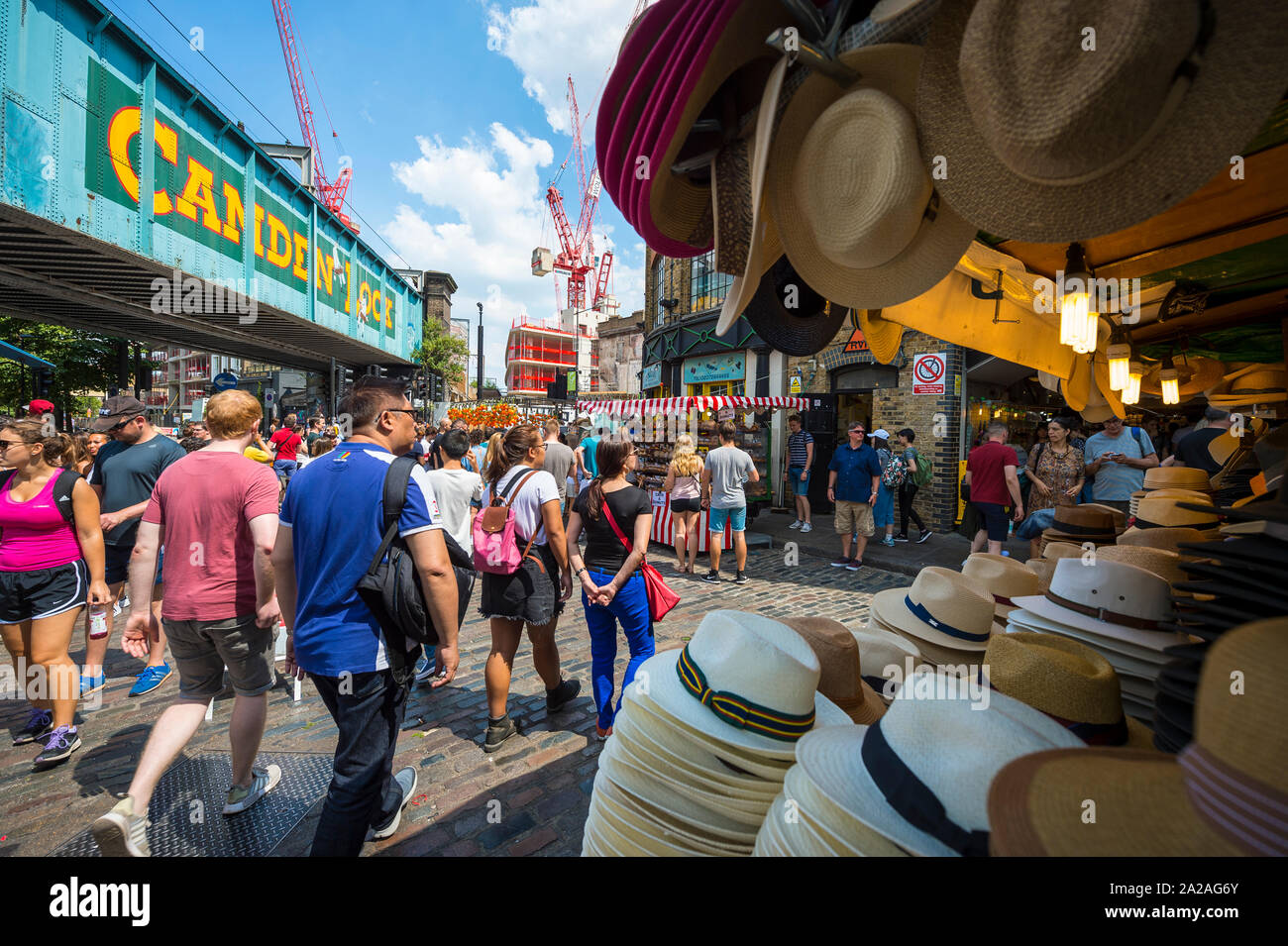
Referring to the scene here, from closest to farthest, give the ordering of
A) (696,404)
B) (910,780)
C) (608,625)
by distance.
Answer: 1. (910,780)
2. (608,625)
3. (696,404)

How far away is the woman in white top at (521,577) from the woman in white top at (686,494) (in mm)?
4077

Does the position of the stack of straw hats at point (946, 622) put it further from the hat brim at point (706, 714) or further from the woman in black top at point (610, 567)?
the woman in black top at point (610, 567)

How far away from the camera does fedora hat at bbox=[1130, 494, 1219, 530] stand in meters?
2.69

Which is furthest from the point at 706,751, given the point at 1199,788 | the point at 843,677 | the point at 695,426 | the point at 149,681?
the point at 695,426

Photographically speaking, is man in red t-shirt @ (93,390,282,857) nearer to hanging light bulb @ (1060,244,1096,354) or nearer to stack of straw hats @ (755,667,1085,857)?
stack of straw hats @ (755,667,1085,857)

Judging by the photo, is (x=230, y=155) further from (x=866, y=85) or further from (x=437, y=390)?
(x=437, y=390)

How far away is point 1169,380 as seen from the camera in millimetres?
4875

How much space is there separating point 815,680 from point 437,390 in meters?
27.8

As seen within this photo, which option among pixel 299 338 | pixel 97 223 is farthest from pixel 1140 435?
pixel 299 338

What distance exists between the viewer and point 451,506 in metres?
4.16

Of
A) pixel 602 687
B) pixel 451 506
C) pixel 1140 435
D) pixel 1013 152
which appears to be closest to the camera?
pixel 1013 152

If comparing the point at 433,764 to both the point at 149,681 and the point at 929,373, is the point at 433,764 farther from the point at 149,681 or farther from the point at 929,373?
the point at 929,373

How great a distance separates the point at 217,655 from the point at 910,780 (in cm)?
317

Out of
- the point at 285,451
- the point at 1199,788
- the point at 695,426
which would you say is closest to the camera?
the point at 1199,788
